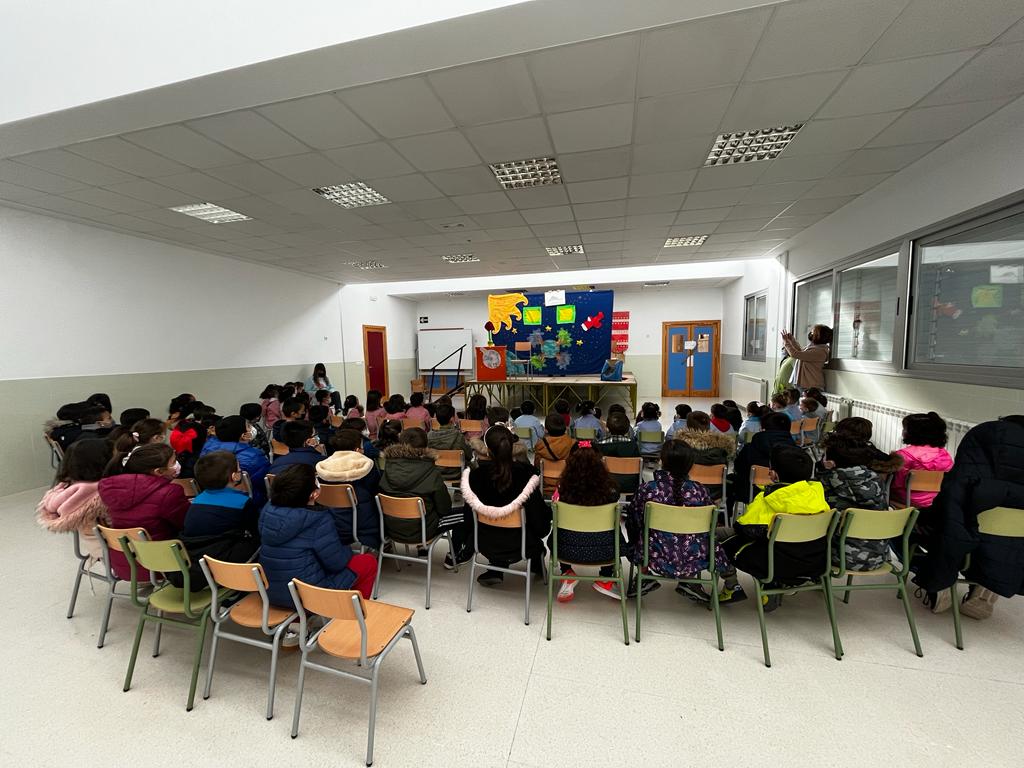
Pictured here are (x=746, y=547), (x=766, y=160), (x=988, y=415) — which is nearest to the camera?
(x=746, y=547)

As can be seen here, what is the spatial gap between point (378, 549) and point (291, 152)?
3.15 metres

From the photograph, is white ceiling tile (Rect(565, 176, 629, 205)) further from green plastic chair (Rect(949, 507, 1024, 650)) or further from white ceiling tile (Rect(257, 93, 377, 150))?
green plastic chair (Rect(949, 507, 1024, 650))

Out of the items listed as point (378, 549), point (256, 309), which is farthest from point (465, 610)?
point (256, 309)

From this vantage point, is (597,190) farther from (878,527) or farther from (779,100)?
(878,527)

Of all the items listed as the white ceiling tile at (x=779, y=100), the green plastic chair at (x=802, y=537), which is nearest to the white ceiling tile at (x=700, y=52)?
the white ceiling tile at (x=779, y=100)

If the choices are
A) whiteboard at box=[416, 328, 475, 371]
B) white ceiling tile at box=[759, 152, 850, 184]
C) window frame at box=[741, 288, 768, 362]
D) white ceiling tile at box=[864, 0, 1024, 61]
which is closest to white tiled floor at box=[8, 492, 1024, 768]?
white ceiling tile at box=[864, 0, 1024, 61]

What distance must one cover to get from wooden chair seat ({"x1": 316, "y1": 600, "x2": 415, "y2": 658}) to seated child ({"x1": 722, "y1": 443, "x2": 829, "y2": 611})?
5.58 feet

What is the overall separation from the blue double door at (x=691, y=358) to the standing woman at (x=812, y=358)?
5.09 meters

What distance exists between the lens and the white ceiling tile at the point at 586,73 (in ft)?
7.20

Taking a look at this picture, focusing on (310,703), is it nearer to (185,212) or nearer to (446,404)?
(446,404)

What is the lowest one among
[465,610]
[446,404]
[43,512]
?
[465,610]

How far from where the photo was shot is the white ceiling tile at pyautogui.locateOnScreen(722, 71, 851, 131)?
2492 millimetres


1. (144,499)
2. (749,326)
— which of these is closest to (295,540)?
(144,499)

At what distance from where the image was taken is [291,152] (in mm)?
3289
